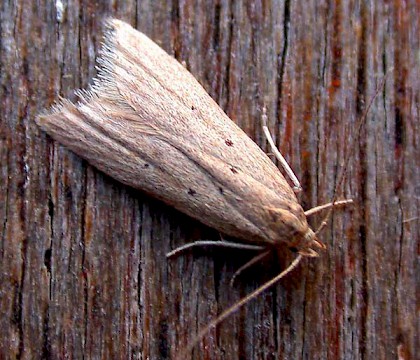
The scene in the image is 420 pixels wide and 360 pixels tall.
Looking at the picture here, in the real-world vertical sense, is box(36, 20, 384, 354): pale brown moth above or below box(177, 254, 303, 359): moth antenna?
above

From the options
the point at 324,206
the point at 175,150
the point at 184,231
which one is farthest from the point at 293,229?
the point at 175,150

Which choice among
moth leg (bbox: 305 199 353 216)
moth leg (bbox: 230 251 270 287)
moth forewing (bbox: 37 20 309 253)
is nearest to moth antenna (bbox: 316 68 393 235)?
moth leg (bbox: 305 199 353 216)

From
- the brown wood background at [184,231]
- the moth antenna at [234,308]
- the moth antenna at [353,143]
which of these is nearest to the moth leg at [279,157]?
the brown wood background at [184,231]

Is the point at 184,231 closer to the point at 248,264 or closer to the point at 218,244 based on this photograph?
the point at 218,244

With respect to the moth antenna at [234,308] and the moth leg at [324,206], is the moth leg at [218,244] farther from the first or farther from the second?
the moth leg at [324,206]

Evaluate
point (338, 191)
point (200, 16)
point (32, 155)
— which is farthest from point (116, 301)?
point (200, 16)

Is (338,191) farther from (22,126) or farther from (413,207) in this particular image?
(22,126)

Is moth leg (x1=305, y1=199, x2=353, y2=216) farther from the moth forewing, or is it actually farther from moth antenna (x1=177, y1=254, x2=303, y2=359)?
moth antenna (x1=177, y1=254, x2=303, y2=359)
